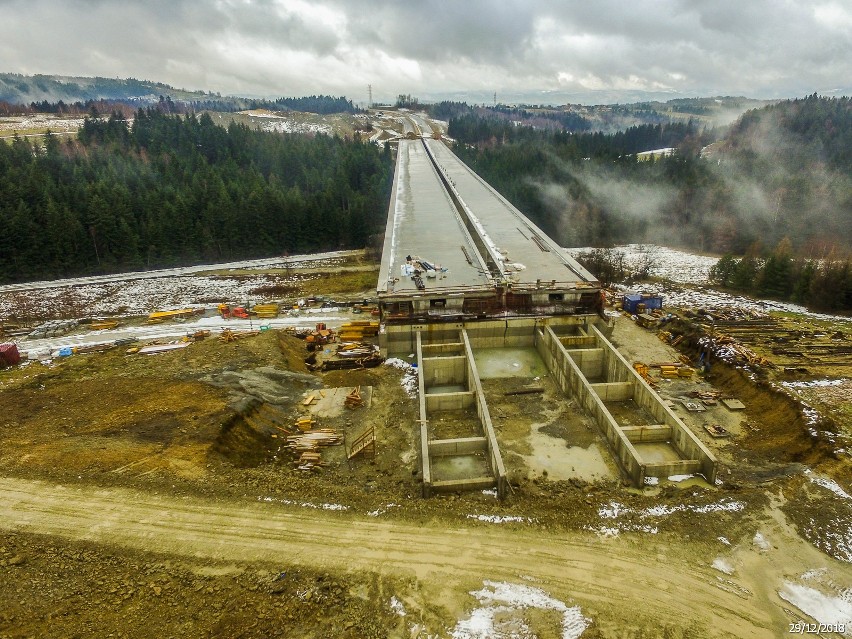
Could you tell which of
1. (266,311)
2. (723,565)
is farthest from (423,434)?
(266,311)

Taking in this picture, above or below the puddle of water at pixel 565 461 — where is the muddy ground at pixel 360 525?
above

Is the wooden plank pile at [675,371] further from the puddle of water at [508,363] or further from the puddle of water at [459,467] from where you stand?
the puddle of water at [459,467]

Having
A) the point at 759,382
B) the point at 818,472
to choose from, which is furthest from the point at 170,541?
the point at 759,382

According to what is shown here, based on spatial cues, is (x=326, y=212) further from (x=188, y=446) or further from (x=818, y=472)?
(x=818, y=472)

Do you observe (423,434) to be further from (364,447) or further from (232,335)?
(232,335)

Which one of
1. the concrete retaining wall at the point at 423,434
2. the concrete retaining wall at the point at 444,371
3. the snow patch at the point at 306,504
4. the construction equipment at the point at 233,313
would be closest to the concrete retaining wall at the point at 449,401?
the concrete retaining wall at the point at 423,434

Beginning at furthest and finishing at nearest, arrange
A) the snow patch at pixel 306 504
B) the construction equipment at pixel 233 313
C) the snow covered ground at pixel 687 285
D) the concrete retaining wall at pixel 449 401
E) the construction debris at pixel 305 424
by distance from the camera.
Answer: the snow covered ground at pixel 687 285 → the construction equipment at pixel 233 313 → the concrete retaining wall at pixel 449 401 → the construction debris at pixel 305 424 → the snow patch at pixel 306 504

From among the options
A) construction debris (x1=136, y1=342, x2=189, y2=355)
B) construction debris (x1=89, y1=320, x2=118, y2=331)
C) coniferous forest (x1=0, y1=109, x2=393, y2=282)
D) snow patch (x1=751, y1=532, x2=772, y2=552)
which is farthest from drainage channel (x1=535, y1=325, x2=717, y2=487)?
coniferous forest (x1=0, y1=109, x2=393, y2=282)
